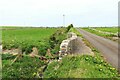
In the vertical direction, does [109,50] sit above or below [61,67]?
above

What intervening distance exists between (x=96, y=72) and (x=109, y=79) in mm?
858

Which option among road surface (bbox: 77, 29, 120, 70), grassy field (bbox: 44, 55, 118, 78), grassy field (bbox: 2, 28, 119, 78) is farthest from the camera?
road surface (bbox: 77, 29, 120, 70)

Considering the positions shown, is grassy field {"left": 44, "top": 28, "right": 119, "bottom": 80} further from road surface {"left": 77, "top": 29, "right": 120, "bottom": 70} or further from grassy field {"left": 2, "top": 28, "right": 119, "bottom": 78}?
road surface {"left": 77, "top": 29, "right": 120, "bottom": 70}

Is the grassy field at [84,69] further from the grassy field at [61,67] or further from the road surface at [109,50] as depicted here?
the road surface at [109,50]

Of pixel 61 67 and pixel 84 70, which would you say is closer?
pixel 84 70

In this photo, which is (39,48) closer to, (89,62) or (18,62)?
(18,62)

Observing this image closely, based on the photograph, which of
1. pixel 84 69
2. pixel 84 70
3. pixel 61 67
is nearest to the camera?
pixel 84 70

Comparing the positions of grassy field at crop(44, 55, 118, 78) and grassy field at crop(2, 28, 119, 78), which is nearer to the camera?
grassy field at crop(44, 55, 118, 78)

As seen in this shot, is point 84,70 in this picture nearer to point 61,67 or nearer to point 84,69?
point 84,69

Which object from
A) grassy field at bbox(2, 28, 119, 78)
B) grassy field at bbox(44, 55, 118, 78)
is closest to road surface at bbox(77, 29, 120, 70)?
grassy field at bbox(2, 28, 119, 78)

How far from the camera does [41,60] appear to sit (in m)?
24.3

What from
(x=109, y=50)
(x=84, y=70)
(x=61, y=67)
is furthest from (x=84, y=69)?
(x=109, y=50)

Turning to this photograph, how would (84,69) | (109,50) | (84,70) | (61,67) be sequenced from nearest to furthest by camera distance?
(84,70) < (84,69) < (61,67) < (109,50)

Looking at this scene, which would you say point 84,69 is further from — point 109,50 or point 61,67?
point 109,50
